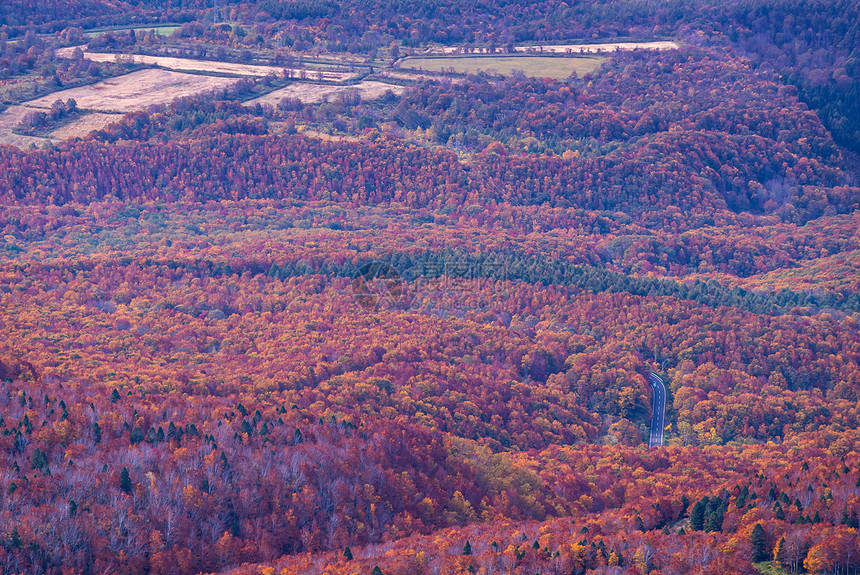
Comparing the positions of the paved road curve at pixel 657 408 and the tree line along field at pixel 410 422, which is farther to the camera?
the paved road curve at pixel 657 408

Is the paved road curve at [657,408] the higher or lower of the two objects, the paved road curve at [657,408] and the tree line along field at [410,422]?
Result: the lower

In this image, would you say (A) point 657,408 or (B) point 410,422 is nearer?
(B) point 410,422

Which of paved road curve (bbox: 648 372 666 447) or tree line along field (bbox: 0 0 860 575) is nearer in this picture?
tree line along field (bbox: 0 0 860 575)

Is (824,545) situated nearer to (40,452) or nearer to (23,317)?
(40,452)

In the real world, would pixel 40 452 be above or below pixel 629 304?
above

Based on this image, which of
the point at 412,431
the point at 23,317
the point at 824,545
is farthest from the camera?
the point at 23,317

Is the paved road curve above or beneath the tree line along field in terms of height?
beneath

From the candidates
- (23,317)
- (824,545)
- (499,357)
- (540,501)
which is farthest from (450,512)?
(23,317)

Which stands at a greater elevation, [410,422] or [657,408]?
[410,422]
